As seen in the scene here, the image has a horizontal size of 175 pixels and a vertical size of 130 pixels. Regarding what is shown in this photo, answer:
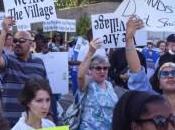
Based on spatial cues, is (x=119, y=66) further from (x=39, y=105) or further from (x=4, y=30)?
(x=39, y=105)

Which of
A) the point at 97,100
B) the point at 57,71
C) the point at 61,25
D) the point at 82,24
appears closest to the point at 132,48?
the point at 97,100

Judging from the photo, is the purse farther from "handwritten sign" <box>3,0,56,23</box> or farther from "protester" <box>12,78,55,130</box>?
"handwritten sign" <box>3,0,56,23</box>

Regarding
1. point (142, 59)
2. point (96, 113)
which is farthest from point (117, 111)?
point (142, 59)

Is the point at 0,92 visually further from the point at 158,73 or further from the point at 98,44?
the point at 158,73

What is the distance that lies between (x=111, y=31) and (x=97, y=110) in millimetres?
1654

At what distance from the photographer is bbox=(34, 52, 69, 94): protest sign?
316 inches

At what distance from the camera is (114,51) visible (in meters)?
7.69

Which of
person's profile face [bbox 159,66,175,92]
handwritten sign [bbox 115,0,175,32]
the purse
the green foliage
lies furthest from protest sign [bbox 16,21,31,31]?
the green foliage

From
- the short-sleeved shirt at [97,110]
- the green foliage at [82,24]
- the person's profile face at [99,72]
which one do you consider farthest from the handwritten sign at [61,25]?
the green foliage at [82,24]

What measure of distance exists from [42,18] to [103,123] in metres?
2.11

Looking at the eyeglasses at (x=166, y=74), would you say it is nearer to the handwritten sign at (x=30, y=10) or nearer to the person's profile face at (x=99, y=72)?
the person's profile face at (x=99, y=72)

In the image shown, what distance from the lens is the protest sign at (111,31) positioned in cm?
673

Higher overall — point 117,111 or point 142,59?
point 117,111

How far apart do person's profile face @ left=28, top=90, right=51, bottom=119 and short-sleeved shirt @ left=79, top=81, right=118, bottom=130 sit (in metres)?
0.89
